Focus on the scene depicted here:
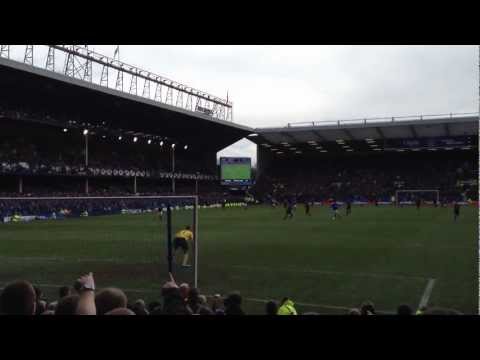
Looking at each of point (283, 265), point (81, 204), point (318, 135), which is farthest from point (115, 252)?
point (318, 135)

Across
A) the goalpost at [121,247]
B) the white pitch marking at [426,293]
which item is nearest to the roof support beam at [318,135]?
the goalpost at [121,247]

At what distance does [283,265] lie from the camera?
1619 cm

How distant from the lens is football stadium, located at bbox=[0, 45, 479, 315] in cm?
1134

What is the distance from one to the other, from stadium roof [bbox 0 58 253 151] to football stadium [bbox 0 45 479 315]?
0.25m

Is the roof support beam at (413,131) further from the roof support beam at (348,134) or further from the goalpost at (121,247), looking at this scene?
the goalpost at (121,247)

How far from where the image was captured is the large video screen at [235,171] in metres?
72.8

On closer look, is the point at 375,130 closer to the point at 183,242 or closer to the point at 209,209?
the point at 209,209

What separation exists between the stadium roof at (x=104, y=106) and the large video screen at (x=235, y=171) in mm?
4961

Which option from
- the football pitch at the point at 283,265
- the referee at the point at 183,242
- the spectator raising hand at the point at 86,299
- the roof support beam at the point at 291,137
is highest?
the roof support beam at the point at 291,137
